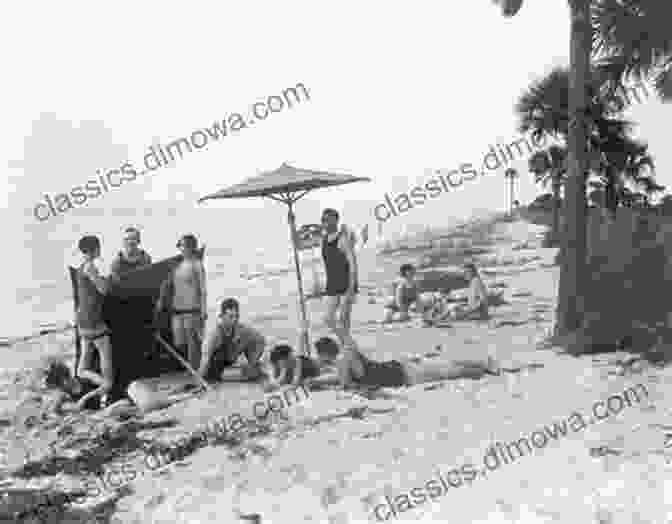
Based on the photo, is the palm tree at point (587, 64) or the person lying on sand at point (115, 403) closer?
the person lying on sand at point (115, 403)

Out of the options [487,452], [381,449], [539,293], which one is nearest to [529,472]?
[487,452]

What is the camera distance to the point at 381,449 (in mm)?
4598

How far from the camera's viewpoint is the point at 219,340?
6.58m

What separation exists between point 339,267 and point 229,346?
1.55 m

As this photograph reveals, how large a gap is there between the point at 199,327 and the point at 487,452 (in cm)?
361

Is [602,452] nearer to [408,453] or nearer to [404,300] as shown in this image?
[408,453]

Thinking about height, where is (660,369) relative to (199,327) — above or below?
below

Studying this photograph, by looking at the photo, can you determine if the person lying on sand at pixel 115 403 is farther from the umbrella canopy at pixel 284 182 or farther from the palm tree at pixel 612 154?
the palm tree at pixel 612 154

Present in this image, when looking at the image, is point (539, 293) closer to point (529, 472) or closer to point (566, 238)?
point (566, 238)

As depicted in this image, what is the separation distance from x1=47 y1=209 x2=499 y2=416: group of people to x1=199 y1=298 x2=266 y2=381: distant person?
0.04ft

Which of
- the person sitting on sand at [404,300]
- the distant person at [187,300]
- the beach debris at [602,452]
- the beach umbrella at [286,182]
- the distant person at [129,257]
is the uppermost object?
the beach umbrella at [286,182]

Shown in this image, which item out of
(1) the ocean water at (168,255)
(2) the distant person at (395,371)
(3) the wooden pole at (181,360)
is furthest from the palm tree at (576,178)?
(3) the wooden pole at (181,360)

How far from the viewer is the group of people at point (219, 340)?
20.5ft

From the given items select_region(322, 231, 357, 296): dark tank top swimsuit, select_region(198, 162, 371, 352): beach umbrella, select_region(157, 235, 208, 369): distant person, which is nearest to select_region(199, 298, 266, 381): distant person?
select_region(157, 235, 208, 369): distant person
